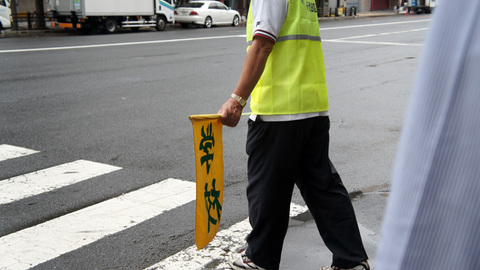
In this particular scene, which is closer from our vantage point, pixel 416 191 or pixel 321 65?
pixel 416 191

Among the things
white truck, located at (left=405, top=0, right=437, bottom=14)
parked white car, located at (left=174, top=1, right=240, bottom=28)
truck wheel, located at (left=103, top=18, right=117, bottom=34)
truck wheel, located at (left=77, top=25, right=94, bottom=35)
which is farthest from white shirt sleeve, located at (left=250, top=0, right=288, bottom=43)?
white truck, located at (left=405, top=0, right=437, bottom=14)

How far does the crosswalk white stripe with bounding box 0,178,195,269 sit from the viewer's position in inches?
142

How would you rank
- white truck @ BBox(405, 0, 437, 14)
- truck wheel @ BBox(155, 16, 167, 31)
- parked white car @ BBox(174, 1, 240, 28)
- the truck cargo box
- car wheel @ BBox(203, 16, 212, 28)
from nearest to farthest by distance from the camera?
1. the truck cargo box
2. truck wheel @ BBox(155, 16, 167, 31)
3. parked white car @ BBox(174, 1, 240, 28)
4. car wheel @ BBox(203, 16, 212, 28)
5. white truck @ BBox(405, 0, 437, 14)

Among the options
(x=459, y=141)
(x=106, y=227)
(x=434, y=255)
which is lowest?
(x=106, y=227)

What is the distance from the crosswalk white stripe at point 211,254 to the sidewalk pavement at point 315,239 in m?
0.34

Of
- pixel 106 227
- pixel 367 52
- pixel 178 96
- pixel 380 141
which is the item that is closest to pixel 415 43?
pixel 367 52

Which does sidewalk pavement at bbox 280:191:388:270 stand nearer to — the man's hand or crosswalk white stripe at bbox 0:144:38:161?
the man's hand

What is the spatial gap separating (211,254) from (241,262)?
42 cm

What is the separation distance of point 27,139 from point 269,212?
455 cm

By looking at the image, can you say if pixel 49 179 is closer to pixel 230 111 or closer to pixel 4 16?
Answer: pixel 230 111

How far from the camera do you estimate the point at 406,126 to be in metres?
0.86

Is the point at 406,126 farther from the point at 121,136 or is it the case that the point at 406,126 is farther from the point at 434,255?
the point at 121,136

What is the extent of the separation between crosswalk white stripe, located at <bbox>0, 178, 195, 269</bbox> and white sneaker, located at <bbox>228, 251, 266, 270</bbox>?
3.60 ft

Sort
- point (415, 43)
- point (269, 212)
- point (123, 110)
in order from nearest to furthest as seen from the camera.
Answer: point (269, 212) < point (123, 110) < point (415, 43)
